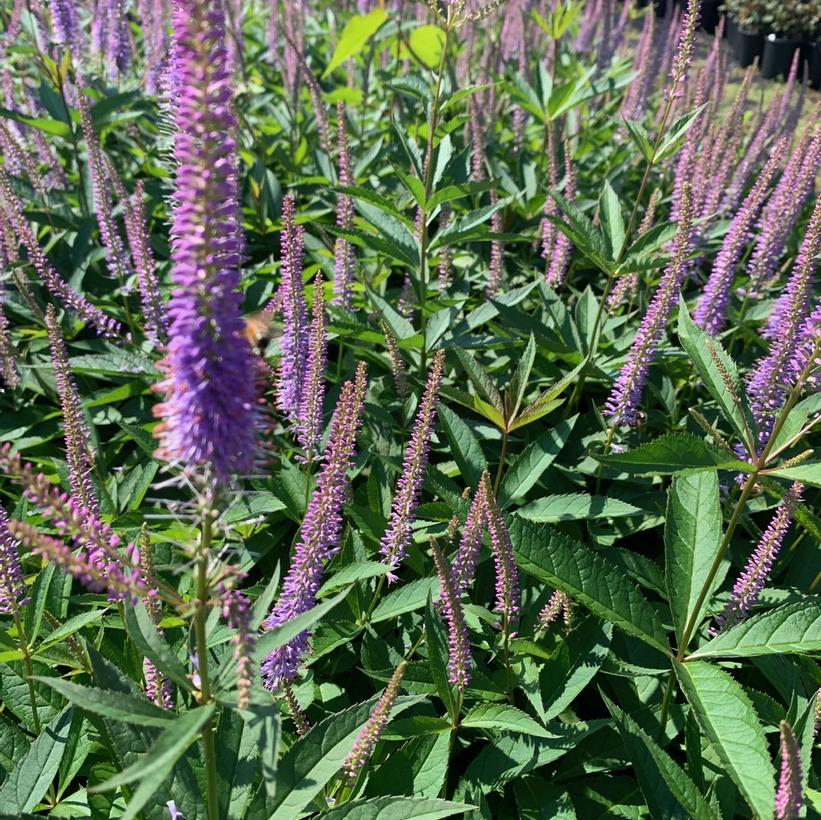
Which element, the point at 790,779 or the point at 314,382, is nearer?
the point at 790,779

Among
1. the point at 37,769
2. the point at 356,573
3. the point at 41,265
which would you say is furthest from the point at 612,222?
the point at 37,769

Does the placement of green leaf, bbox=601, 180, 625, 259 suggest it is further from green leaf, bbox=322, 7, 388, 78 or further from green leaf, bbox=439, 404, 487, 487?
green leaf, bbox=322, 7, 388, 78

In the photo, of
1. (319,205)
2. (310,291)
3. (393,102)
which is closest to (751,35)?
(393,102)

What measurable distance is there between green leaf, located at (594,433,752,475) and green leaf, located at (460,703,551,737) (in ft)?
2.84

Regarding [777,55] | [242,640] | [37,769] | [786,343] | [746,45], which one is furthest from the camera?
[746,45]

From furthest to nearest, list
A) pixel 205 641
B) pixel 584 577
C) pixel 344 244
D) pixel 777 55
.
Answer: pixel 777 55, pixel 344 244, pixel 584 577, pixel 205 641

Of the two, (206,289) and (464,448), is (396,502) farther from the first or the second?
(206,289)

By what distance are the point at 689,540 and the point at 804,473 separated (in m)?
0.61

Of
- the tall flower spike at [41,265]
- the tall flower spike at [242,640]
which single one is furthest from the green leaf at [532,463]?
the tall flower spike at [41,265]

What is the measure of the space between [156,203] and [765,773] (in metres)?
5.20

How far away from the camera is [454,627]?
249 centimetres

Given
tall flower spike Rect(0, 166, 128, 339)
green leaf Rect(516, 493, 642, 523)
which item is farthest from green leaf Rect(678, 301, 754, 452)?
tall flower spike Rect(0, 166, 128, 339)

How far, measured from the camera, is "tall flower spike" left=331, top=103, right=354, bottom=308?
14.1ft

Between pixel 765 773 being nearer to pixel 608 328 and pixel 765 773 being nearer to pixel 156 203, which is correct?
pixel 608 328
